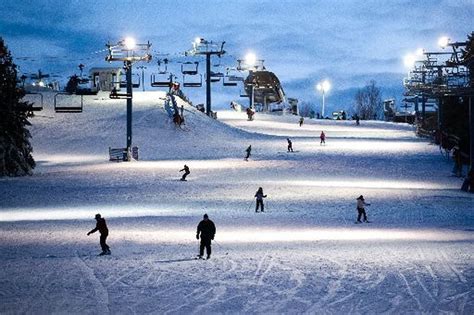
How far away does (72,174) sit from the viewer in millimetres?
42094

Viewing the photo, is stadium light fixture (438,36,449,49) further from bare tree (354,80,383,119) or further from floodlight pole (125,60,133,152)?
bare tree (354,80,383,119)

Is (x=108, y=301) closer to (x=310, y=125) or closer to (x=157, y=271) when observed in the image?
(x=157, y=271)

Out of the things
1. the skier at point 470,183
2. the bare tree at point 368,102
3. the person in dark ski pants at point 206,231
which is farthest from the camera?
the bare tree at point 368,102

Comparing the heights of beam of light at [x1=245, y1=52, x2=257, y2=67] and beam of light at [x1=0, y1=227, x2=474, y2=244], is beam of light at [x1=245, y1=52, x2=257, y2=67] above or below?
above

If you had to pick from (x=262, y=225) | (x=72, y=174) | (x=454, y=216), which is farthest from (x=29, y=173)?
(x=454, y=216)

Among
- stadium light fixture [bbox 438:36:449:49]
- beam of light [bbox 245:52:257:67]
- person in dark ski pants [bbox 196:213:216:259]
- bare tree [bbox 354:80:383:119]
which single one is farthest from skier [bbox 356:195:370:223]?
bare tree [bbox 354:80:383:119]

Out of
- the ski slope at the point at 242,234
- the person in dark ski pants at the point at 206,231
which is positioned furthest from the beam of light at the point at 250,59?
the person in dark ski pants at the point at 206,231

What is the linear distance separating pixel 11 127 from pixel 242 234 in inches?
955

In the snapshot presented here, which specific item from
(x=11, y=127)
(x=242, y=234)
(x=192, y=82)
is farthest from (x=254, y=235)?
(x=192, y=82)

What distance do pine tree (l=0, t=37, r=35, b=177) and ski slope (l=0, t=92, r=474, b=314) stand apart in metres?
1.60

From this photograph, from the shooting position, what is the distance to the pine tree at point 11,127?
139ft

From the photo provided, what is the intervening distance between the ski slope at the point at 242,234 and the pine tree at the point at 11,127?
1.60m

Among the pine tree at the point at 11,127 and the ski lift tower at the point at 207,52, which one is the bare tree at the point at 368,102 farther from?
the pine tree at the point at 11,127

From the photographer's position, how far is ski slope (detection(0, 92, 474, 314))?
14508mm
